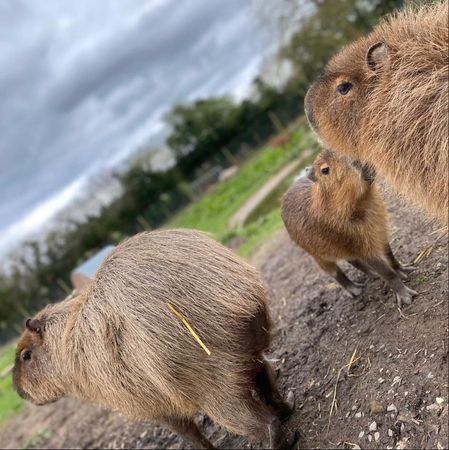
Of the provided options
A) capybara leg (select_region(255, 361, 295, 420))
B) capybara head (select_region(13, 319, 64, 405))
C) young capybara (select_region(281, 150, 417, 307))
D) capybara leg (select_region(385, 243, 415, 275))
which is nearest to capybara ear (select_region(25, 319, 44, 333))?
capybara head (select_region(13, 319, 64, 405))

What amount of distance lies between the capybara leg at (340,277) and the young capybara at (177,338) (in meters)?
0.97

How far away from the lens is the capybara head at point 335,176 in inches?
122

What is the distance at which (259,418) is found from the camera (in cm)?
295

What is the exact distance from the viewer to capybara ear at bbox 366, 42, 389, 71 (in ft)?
7.22

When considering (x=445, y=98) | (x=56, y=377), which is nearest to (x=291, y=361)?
(x=56, y=377)

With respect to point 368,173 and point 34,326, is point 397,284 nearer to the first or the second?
point 368,173

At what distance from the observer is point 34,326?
3.73 meters

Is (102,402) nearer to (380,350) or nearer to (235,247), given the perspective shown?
(380,350)

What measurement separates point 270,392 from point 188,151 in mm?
32129

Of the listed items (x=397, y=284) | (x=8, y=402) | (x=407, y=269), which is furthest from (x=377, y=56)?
(x=8, y=402)

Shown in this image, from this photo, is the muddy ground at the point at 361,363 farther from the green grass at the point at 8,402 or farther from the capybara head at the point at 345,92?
the green grass at the point at 8,402

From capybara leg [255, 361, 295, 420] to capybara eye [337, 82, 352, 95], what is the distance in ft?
5.72

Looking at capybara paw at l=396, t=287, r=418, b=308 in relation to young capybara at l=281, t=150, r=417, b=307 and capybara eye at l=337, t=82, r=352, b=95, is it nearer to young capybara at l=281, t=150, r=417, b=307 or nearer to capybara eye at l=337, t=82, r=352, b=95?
young capybara at l=281, t=150, r=417, b=307

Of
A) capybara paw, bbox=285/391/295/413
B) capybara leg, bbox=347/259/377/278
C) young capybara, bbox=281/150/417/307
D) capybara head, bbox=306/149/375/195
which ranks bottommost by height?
capybara paw, bbox=285/391/295/413
